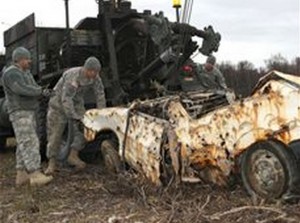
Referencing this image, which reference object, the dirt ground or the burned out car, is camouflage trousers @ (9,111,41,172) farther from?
the burned out car

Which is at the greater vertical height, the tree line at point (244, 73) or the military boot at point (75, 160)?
the tree line at point (244, 73)

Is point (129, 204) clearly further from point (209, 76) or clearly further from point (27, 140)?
point (209, 76)

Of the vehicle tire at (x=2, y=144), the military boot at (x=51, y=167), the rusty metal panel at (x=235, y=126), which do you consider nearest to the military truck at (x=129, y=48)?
the military boot at (x=51, y=167)

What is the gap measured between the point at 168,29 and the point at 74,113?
227 centimetres

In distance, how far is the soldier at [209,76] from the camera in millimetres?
12297

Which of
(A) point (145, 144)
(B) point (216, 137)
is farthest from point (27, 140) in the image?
(B) point (216, 137)

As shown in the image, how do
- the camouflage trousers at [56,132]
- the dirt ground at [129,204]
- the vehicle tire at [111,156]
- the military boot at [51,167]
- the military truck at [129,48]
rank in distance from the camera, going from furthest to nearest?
the military truck at [129,48], the camouflage trousers at [56,132], the military boot at [51,167], the vehicle tire at [111,156], the dirt ground at [129,204]

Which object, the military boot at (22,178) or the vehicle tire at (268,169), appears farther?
the military boot at (22,178)

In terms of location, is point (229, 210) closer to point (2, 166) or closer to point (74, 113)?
point (74, 113)

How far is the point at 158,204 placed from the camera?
23.9 ft

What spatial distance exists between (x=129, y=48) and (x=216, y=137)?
4803 mm

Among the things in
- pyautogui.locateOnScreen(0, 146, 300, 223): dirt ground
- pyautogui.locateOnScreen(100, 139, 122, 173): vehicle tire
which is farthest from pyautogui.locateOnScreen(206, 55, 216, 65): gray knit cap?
pyautogui.locateOnScreen(0, 146, 300, 223): dirt ground

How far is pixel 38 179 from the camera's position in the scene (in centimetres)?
920

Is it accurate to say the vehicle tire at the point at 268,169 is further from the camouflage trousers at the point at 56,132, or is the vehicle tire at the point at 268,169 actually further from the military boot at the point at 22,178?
the camouflage trousers at the point at 56,132
